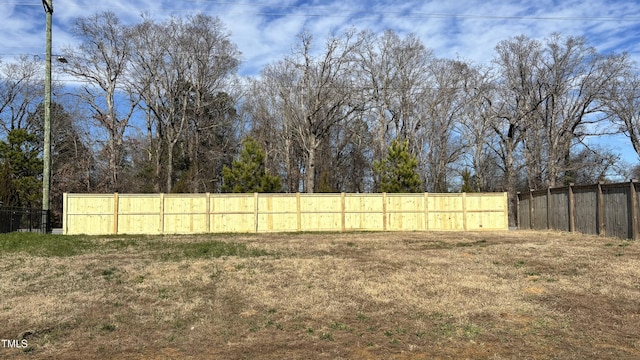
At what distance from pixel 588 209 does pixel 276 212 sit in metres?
11.3

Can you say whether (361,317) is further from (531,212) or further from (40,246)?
(531,212)

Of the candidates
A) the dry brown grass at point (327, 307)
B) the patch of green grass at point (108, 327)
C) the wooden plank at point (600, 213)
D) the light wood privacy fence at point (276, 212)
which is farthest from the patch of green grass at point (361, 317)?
the light wood privacy fence at point (276, 212)

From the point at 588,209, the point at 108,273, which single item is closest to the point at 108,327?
the point at 108,273

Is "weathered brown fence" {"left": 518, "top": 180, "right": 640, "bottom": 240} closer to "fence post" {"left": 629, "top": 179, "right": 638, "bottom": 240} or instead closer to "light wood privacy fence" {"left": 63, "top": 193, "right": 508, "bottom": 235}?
"fence post" {"left": 629, "top": 179, "right": 638, "bottom": 240}

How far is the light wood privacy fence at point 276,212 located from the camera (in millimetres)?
18172

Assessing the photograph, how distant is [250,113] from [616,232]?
2966cm

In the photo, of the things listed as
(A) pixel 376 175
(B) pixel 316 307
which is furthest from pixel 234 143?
(B) pixel 316 307

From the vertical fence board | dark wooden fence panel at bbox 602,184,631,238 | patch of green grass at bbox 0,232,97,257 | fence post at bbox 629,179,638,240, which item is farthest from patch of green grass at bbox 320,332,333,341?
the vertical fence board

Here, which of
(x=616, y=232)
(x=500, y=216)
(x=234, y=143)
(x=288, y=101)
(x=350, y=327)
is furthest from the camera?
(x=234, y=143)

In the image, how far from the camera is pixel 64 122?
3531cm

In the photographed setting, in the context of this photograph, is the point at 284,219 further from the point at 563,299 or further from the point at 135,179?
the point at 135,179

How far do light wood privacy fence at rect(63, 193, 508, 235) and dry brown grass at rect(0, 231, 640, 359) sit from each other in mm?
8004

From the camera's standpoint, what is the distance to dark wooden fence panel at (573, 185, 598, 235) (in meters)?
15.0

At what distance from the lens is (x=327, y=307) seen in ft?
20.0
